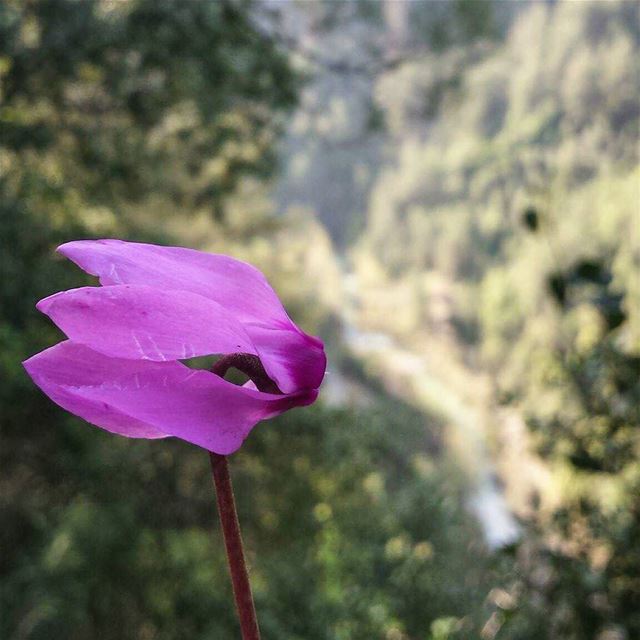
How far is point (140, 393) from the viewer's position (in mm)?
227

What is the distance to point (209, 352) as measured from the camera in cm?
23

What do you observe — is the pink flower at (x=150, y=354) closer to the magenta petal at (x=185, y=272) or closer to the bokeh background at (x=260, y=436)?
the magenta petal at (x=185, y=272)

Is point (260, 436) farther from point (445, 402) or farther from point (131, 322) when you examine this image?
point (445, 402)

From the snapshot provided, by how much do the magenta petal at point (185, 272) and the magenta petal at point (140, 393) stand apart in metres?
0.03

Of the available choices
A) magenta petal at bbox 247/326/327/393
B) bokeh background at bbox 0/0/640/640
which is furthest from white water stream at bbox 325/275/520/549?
magenta petal at bbox 247/326/327/393

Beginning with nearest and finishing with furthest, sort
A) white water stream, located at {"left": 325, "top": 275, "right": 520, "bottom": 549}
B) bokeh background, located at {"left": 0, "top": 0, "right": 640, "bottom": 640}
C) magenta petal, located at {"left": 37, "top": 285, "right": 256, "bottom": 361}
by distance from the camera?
magenta petal, located at {"left": 37, "top": 285, "right": 256, "bottom": 361}, bokeh background, located at {"left": 0, "top": 0, "right": 640, "bottom": 640}, white water stream, located at {"left": 325, "top": 275, "right": 520, "bottom": 549}

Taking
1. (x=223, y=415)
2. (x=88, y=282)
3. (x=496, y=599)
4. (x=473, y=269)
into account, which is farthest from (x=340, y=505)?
(x=473, y=269)

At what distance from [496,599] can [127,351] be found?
95 cm

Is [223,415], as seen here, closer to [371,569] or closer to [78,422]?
[371,569]

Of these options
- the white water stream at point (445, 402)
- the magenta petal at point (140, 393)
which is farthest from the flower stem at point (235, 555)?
the white water stream at point (445, 402)

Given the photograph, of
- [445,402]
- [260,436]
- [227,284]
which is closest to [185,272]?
[227,284]

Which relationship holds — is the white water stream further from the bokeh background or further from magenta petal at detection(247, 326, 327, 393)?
magenta petal at detection(247, 326, 327, 393)

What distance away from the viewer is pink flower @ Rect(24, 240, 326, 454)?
0.22m

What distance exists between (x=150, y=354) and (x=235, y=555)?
0.07 m
